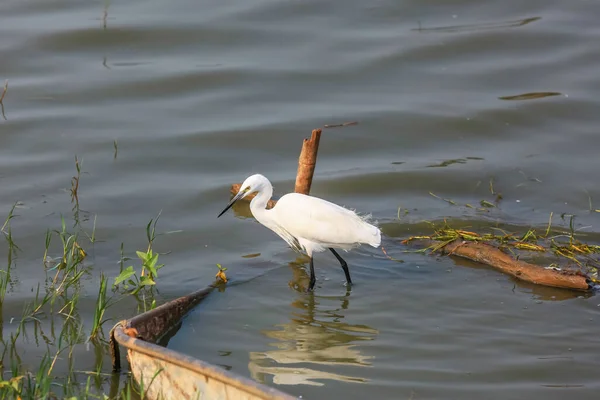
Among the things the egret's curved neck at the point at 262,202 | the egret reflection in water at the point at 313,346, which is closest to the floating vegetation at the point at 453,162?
the egret's curved neck at the point at 262,202

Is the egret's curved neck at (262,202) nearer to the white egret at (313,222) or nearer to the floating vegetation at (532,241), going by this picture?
the white egret at (313,222)

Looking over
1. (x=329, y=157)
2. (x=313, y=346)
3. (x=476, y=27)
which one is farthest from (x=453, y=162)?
(x=313, y=346)

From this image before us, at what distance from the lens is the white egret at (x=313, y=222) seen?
6.59 meters

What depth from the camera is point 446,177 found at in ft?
28.5

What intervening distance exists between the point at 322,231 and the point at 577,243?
2.04 metres

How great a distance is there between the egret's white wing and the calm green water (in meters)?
0.34

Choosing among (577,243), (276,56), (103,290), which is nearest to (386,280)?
(577,243)

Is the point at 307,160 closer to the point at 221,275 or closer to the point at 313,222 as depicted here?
the point at 313,222

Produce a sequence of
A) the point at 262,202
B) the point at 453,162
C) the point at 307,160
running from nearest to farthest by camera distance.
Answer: the point at 262,202 → the point at 307,160 → the point at 453,162

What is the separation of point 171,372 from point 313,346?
1417mm

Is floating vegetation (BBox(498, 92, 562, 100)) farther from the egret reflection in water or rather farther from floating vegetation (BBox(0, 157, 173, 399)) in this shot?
floating vegetation (BBox(0, 157, 173, 399))

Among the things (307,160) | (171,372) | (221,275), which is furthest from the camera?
(307,160)

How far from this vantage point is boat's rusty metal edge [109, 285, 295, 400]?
13.0ft

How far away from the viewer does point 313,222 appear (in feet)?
21.7
